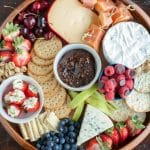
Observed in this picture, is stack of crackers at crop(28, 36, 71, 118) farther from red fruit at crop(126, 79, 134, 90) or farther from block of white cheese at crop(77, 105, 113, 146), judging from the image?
red fruit at crop(126, 79, 134, 90)

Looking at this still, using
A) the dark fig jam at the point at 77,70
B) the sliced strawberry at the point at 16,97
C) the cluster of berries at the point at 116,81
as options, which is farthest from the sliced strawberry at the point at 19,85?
the cluster of berries at the point at 116,81

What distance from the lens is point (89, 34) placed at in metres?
1.77

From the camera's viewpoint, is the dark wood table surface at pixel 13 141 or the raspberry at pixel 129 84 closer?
the raspberry at pixel 129 84

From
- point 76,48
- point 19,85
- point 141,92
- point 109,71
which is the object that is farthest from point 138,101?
→ point 19,85

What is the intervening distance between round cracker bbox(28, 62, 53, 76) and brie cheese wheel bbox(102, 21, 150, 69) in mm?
176

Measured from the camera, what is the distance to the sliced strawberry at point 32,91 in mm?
1741

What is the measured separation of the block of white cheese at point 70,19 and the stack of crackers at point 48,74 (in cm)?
4

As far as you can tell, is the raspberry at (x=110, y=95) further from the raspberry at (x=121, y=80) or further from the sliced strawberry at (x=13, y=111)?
the sliced strawberry at (x=13, y=111)

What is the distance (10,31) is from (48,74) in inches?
6.8

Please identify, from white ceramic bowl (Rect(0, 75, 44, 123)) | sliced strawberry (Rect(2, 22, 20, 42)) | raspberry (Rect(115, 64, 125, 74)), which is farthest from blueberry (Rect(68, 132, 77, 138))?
sliced strawberry (Rect(2, 22, 20, 42))

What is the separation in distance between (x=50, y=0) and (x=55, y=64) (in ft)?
0.77

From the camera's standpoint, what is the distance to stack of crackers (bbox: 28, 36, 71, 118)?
1.77 meters

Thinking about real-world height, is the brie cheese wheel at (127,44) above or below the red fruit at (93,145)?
above

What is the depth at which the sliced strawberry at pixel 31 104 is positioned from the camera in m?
1.72
